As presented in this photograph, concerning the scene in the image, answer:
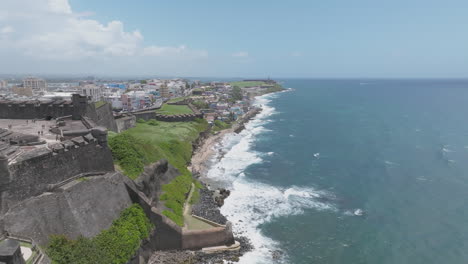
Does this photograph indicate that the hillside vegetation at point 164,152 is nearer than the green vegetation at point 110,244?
No

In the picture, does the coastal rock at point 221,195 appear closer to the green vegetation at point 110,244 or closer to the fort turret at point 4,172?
the green vegetation at point 110,244

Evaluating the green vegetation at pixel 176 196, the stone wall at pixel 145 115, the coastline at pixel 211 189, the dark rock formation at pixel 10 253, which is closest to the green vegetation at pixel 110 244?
the green vegetation at pixel 176 196

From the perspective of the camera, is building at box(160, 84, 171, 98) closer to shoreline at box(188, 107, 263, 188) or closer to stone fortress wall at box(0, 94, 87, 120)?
shoreline at box(188, 107, 263, 188)

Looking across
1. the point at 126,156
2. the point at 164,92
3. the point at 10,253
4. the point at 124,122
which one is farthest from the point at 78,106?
the point at 164,92

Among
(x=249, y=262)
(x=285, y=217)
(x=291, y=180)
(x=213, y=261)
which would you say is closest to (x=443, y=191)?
(x=291, y=180)

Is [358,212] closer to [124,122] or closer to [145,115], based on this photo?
[124,122]
